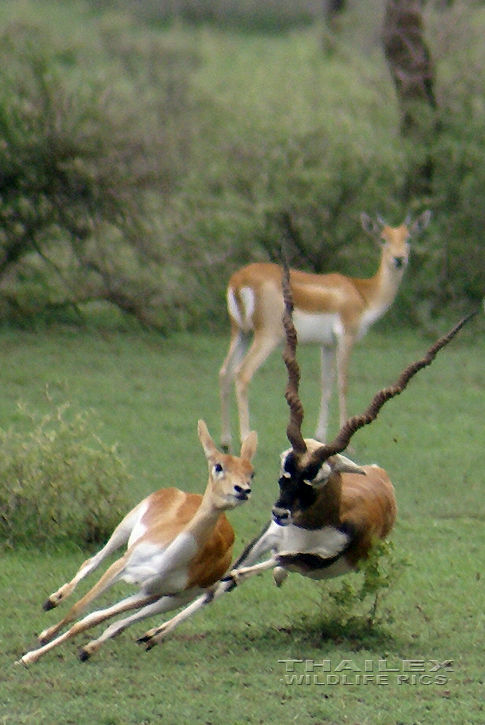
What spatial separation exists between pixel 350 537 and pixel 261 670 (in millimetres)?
628

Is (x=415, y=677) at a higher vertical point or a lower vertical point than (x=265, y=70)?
higher

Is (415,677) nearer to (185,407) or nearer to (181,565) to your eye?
(181,565)

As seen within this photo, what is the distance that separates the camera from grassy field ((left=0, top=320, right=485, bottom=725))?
4434 mm

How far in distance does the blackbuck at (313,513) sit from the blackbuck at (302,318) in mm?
3729

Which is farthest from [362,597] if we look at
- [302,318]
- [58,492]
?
[302,318]

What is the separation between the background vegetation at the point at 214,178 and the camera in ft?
40.8

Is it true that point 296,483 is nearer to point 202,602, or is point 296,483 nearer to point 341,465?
point 341,465

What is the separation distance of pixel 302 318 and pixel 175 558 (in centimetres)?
475

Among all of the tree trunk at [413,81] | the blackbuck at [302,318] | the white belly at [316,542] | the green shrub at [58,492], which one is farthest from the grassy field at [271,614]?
the tree trunk at [413,81]

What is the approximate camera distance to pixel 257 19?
38.6 metres

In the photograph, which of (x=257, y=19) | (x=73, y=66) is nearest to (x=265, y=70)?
(x=73, y=66)

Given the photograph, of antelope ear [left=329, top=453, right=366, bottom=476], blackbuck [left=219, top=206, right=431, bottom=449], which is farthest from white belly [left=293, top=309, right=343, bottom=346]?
antelope ear [left=329, top=453, right=366, bottom=476]

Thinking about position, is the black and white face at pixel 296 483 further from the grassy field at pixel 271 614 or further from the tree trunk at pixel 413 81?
the tree trunk at pixel 413 81

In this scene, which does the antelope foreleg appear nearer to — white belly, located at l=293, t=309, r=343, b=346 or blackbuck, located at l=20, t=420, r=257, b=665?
blackbuck, located at l=20, t=420, r=257, b=665
